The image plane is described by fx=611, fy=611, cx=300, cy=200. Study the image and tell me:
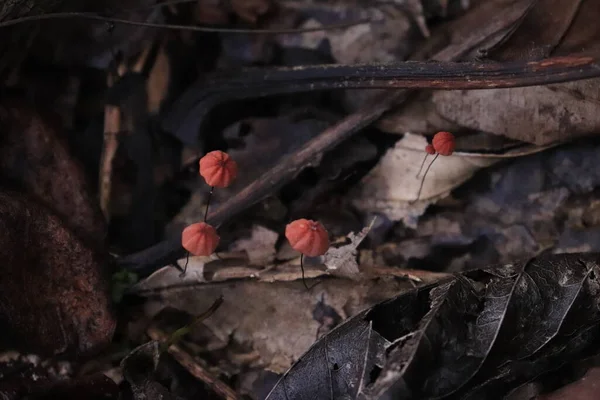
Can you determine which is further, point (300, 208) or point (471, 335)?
point (300, 208)

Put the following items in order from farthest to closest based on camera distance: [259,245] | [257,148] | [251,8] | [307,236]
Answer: [251,8]
[257,148]
[259,245]
[307,236]

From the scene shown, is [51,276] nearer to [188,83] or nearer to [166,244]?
[166,244]

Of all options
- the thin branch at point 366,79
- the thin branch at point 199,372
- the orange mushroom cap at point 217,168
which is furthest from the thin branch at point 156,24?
the thin branch at point 199,372

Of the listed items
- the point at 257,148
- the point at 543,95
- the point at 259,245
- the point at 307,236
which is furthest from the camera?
the point at 257,148

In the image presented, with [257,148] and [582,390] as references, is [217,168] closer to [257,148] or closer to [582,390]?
[257,148]

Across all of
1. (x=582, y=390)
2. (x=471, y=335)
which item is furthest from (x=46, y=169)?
(x=582, y=390)

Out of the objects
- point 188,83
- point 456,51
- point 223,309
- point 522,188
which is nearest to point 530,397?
point 522,188
